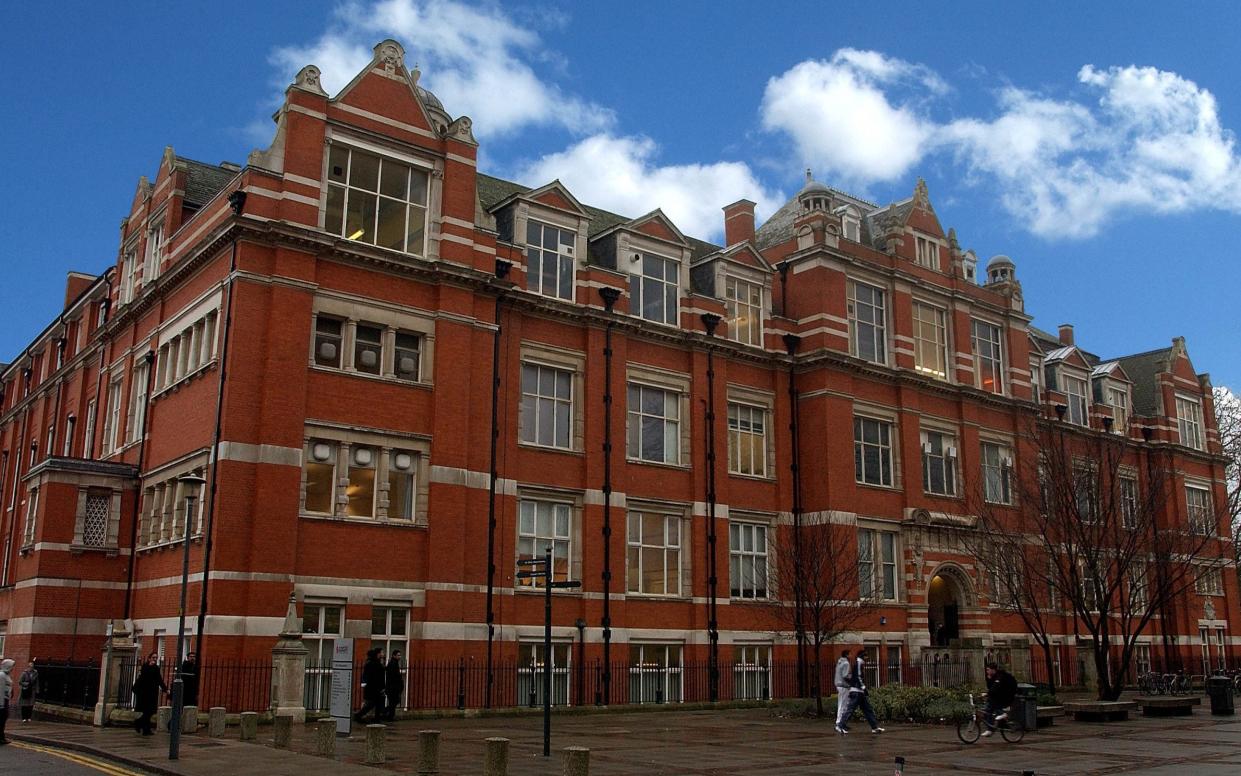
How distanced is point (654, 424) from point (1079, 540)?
45.9 feet

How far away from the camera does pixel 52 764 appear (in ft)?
61.1

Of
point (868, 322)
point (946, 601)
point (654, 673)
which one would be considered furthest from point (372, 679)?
point (946, 601)

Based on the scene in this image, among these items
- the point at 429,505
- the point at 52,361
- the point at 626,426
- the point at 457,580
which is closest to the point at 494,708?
the point at 457,580

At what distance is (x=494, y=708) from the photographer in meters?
30.8

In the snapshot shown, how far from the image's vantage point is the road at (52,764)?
57.2ft

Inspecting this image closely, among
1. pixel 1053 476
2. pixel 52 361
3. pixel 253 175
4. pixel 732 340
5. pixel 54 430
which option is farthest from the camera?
pixel 52 361

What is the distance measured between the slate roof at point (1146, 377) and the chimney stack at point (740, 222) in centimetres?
2589

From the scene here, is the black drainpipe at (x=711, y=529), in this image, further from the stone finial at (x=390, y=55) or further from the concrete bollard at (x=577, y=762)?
the concrete bollard at (x=577, y=762)

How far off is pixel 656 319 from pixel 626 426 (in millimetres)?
4311

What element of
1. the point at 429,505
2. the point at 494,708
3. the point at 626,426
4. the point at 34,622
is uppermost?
the point at 626,426

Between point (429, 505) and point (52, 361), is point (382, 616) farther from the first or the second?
point (52, 361)

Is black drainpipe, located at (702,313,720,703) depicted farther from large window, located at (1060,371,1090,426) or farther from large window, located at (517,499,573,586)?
large window, located at (1060,371,1090,426)

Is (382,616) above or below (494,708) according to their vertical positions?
above

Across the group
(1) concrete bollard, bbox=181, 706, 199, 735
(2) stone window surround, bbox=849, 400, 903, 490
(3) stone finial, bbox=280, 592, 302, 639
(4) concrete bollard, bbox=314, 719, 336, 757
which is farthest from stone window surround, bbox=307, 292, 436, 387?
(2) stone window surround, bbox=849, 400, 903, 490
